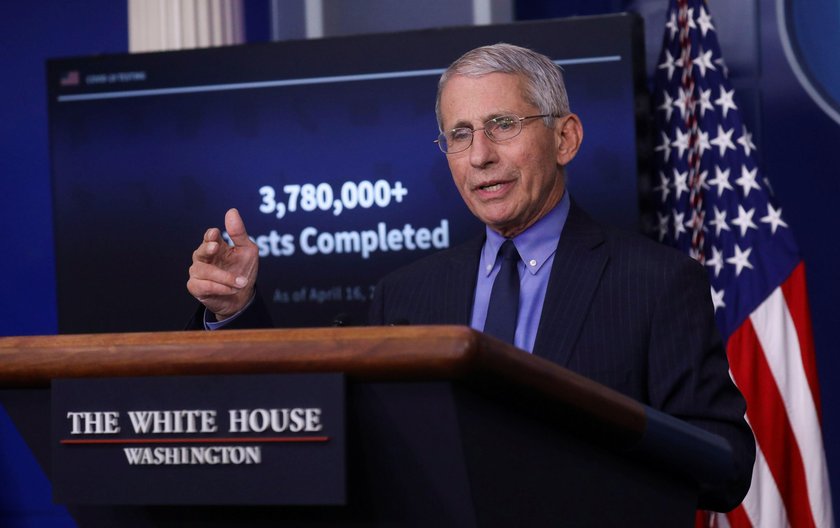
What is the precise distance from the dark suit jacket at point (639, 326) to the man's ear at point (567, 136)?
0.65 feet

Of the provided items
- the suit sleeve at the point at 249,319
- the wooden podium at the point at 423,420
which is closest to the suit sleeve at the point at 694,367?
the wooden podium at the point at 423,420

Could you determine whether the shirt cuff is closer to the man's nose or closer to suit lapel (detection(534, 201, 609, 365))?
suit lapel (detection(534, 201, 609, 365))

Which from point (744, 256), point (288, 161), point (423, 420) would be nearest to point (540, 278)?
point (423, 420)

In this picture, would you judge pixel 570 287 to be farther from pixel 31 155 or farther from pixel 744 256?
pixel 31 155

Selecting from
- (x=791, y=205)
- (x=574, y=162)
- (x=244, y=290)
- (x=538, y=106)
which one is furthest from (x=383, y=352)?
(x=791, y=205)

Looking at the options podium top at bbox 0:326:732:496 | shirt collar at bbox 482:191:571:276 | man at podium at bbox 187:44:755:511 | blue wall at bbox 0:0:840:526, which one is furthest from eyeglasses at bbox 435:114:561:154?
blue wall at bbox 0:0:840:526

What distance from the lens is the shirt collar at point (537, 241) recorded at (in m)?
1.87

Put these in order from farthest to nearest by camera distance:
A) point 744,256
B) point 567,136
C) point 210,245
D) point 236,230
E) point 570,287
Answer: point 744,256, point 567,136, point 570,287, point 236,230, point 210,245

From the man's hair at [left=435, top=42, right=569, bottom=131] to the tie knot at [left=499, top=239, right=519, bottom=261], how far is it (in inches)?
9.1

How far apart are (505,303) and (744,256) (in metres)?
1.71

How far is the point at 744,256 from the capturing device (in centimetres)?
325

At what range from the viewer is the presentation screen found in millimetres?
3295

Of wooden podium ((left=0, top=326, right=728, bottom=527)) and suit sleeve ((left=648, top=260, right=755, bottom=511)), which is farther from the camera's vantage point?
suit sleeve ((left=648, top=260, right=755, bottom=511))

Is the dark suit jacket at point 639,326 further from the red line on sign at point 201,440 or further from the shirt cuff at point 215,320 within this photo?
the red line on sign at point 201,440
